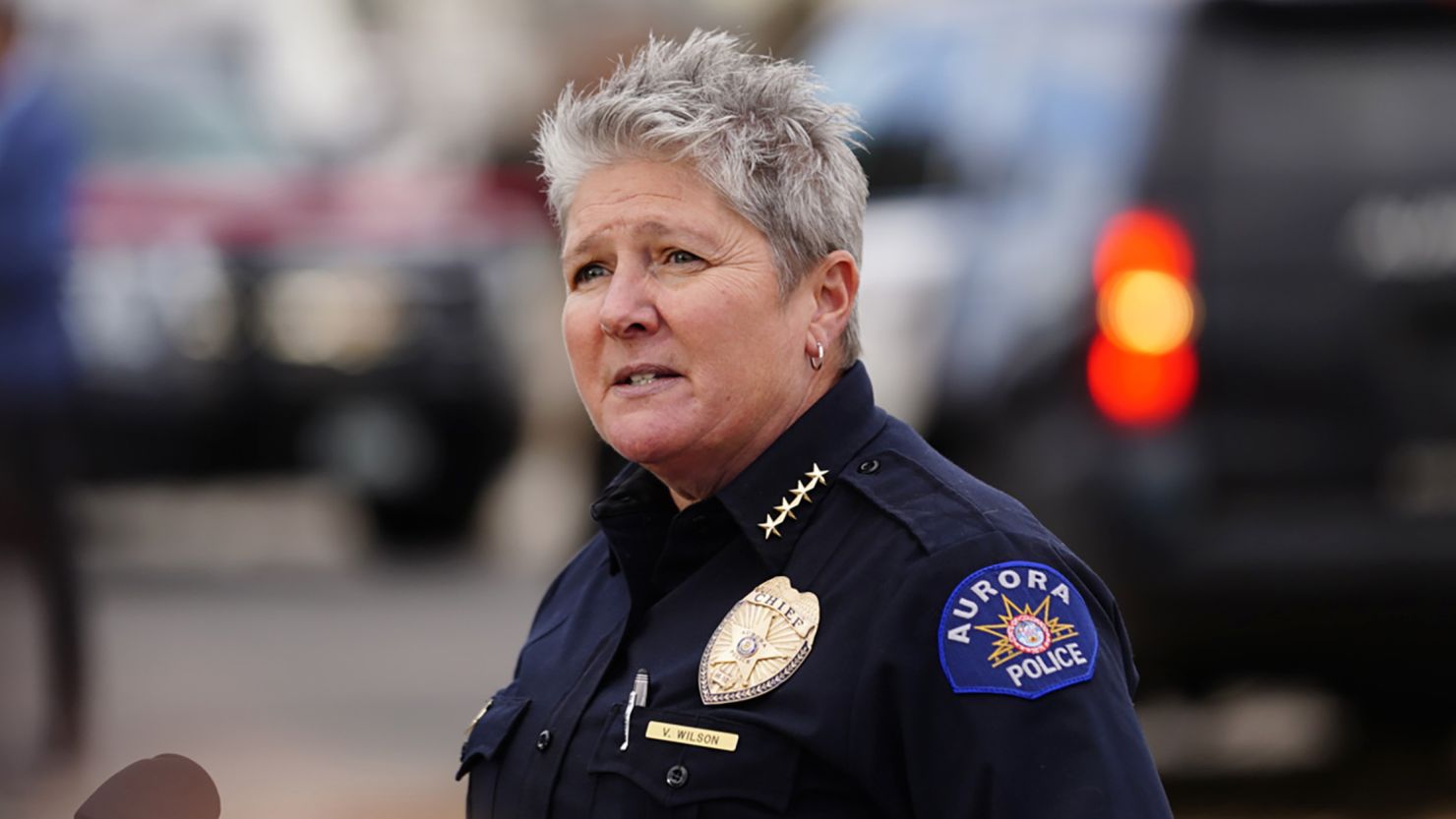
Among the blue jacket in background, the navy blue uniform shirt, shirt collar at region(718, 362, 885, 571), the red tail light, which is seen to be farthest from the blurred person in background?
shirt collar at region(718, 362, 885, 571)

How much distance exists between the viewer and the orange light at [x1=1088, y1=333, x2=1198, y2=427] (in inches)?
219

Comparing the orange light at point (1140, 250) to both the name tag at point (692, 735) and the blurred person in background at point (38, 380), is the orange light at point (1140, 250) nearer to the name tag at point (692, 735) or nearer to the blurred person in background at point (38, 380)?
the blurred person in background at point (38, 380)

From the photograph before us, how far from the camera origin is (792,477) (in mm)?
2855

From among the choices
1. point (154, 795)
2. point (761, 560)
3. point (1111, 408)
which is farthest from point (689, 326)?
point (1111, 408)

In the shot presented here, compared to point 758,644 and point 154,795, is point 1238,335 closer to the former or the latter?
point 758,644

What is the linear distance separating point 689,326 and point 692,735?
0.51m

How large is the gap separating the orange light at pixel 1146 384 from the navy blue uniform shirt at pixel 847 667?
2696 mm

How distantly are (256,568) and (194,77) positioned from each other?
7.96 feet

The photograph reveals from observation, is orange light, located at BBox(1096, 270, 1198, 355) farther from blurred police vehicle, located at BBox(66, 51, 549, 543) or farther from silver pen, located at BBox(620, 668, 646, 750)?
blurred police vehicle, located at BBox(66, 51, 549, 543)

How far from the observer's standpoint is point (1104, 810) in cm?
246

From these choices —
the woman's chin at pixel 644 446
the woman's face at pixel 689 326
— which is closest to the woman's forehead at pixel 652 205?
the woman's face at pixel 689 326

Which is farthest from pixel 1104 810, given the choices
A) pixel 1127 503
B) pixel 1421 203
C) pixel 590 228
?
pixel 1421 203

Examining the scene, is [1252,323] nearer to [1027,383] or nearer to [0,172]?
[1027,383]

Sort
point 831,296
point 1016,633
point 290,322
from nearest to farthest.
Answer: point 1016,633, point 831,296, point 290,322
